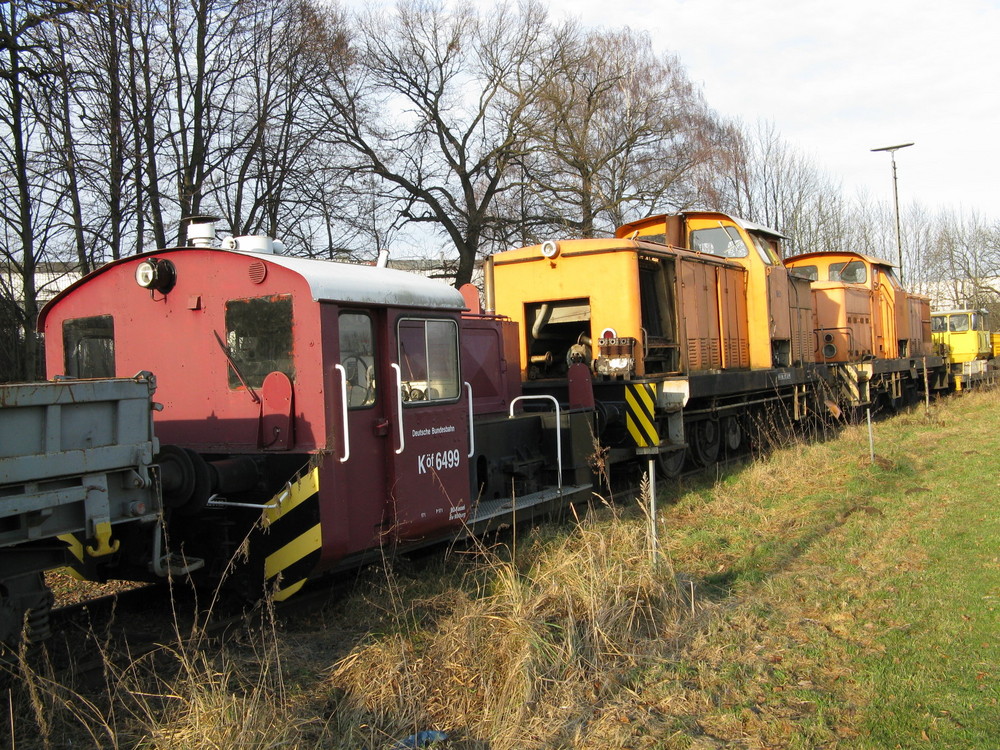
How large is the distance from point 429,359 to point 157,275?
2.03 meters

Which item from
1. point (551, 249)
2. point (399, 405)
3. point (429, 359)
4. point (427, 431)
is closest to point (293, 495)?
point (399, 405)

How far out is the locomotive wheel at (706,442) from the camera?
12.0 m

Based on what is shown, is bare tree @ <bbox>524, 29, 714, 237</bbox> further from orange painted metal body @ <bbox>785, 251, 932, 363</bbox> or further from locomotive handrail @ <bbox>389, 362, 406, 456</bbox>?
locomotive handrail @ <bbox>389, 362, 406, 456</bbox>

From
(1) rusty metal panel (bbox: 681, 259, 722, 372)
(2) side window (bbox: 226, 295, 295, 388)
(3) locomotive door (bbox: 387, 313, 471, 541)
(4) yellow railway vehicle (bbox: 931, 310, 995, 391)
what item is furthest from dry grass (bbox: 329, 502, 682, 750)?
(4) yellow railway vehicle (bbox: 931, 310, 995, 391)

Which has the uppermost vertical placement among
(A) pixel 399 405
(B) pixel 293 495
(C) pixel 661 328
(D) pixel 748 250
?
(D) pixel 748 250

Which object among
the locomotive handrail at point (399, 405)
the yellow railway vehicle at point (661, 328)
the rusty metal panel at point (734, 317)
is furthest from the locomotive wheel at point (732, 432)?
the locomotive handrail at point (399, 405)

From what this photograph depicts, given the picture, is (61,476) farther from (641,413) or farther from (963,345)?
(963,345)

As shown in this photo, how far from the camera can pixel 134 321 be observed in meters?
6.18

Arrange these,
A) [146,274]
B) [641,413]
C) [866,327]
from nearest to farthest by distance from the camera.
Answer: [146,274], [641,413], [866,327]

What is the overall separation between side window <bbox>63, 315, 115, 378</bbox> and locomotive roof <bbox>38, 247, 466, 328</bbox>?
263 millimetres

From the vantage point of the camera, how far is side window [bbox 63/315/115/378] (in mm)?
6344

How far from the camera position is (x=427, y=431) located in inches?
248

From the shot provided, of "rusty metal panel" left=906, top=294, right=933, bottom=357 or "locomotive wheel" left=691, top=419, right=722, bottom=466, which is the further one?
"rusty metal panel" left=906, top=294, right=933, bottom=357

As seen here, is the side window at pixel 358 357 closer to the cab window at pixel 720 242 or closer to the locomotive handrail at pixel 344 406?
the locomotive handrail at pixel 344 406
